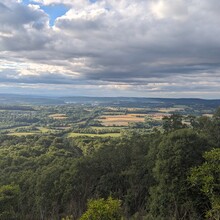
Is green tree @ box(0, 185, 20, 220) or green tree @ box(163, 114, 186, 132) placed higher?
green tree @ box(163, 114, 186, 132)

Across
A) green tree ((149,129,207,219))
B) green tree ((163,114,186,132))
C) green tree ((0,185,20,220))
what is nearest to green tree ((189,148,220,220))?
green tree ((149,129,207,219))

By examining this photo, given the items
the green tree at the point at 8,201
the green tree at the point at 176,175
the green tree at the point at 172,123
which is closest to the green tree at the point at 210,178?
the green tree at the point at 176,175

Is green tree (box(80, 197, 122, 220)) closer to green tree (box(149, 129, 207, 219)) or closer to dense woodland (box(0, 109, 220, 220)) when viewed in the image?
dense woodland (box(0, 109, 220, 220))

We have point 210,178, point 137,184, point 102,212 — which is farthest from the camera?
point 137,184

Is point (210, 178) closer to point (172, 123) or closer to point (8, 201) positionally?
point (172, 123)

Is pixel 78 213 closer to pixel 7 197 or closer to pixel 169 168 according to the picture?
pixel 7 197

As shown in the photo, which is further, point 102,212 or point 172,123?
point 172,123

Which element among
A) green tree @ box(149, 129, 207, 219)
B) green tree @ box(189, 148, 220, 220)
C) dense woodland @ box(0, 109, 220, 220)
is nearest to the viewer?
green tree @ box(189, 148, 220, 220)

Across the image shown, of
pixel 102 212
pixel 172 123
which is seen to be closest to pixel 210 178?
pixel 102 212
